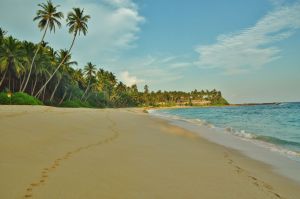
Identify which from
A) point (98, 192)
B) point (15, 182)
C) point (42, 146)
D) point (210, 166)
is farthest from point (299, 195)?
point (42, 146)

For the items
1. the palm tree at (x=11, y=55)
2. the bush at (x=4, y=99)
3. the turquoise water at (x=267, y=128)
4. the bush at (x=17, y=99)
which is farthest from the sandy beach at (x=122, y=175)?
the palm tree at (x=11, y=55)

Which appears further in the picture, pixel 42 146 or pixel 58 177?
pixel 42 146

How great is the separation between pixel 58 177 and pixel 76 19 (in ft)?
156

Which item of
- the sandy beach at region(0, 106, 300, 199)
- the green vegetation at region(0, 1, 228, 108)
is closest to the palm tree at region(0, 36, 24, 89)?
the green vegetation at region(0, 1, 228, 108)

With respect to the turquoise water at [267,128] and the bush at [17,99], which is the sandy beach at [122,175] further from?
the bush at [17,99]

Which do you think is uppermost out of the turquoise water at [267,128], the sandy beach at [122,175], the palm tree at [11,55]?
the palm tree at [11,55]

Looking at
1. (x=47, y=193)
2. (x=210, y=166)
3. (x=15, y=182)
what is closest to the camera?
(x=47, y=193)

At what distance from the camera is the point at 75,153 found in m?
7.48

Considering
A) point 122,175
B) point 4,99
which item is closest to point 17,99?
point 4,99

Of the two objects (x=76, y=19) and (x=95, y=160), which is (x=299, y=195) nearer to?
(x=95, y=160)

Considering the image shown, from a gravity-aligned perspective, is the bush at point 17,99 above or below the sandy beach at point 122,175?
above

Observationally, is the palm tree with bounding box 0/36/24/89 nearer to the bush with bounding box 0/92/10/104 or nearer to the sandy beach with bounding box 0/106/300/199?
the bush with bounding box 0/92/10/104

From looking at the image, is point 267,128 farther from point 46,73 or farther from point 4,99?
point 46,73

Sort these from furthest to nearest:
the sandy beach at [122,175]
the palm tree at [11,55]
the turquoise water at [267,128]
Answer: the palm tree at [11,55]
the turquoise water at [267,128]
the sandy beach at [122,175]
